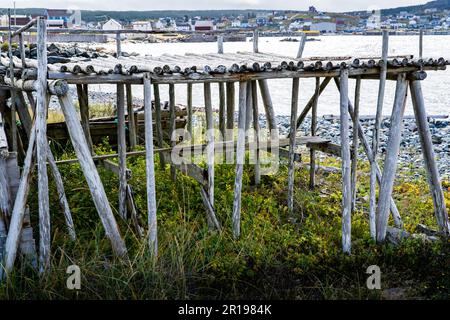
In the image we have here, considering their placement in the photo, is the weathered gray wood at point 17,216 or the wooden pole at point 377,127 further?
the wooden pole at point 377,127

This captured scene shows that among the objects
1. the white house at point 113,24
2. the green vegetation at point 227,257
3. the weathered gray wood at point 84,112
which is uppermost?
the white house at point 113,24

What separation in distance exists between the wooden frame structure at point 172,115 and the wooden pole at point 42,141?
10 millimetres

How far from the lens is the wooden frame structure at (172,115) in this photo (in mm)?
6695

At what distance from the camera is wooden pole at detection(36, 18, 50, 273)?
6.56 meters

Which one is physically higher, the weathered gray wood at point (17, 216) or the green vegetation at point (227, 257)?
the weathered gray wood at point (17, 216)

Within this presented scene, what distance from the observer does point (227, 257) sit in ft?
24.3

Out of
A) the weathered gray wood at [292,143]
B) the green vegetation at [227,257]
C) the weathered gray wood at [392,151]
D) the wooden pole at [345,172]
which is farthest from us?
the weathered gray wood at [292,143]

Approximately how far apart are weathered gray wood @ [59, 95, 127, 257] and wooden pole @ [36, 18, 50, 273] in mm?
245

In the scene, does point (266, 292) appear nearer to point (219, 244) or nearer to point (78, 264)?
point (219, 244)

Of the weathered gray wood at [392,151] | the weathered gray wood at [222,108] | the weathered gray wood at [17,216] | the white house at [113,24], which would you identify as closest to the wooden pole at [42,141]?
the weathered gray wood at [17,216]

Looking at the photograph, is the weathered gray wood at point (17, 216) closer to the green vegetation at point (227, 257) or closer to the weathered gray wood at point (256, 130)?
the green vegetation at point (227, 257)

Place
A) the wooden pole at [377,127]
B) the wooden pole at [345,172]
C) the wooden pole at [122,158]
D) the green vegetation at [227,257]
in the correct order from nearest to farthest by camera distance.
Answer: the green vegetation at [227,257], the wooden pole at [122,158], the wooden pole at [345,172], the wooden pole at [377,127]

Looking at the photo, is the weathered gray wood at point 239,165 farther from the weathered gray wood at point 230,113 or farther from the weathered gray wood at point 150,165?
the weathered gray wood at point 230,113
